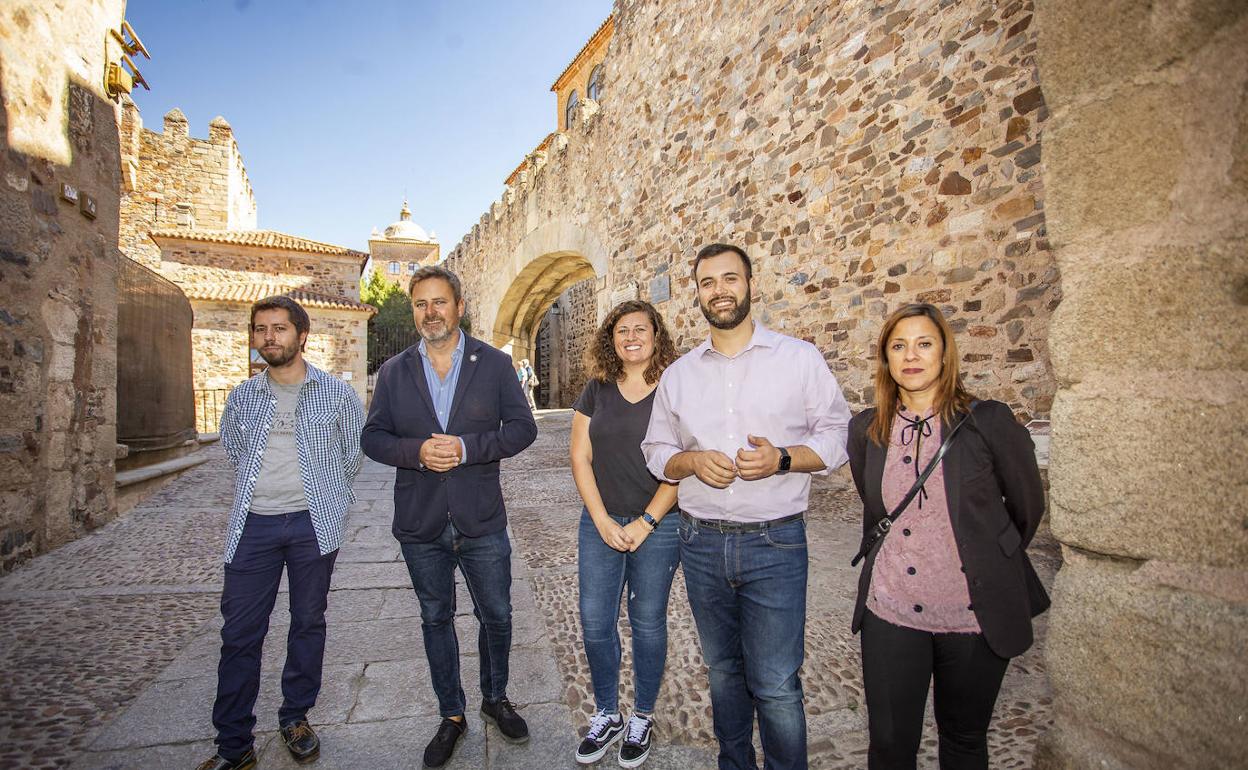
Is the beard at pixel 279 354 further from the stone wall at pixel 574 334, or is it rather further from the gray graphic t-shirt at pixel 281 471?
the stone wall at pixel 574 334

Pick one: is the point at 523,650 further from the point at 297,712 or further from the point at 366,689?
the point at 297,712

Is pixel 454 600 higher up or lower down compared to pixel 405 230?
lower down

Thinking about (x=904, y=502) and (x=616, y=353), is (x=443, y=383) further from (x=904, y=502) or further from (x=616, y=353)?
(x=904, y=502)

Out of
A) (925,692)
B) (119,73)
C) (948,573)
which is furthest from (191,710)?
(119,73)

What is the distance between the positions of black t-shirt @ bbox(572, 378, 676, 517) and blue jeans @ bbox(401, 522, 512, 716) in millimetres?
437

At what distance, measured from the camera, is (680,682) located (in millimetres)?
2434

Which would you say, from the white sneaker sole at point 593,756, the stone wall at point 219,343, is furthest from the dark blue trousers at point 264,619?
the stone wall at point 219,343

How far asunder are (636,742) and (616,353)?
1.40 meters

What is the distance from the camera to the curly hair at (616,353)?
86.7 inches

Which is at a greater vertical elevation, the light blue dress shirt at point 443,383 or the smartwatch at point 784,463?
the light blue dress shirt at point 443,383

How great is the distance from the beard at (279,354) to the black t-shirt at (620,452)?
1134 mm

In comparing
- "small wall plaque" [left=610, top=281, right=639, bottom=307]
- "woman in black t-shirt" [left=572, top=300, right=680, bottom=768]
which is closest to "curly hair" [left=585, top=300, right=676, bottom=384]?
"woman in black t-shirt" [left=572, top=300, right=680, bottom=768]

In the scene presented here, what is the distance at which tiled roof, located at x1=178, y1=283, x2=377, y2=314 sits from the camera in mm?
14689

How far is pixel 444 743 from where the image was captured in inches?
78.4
